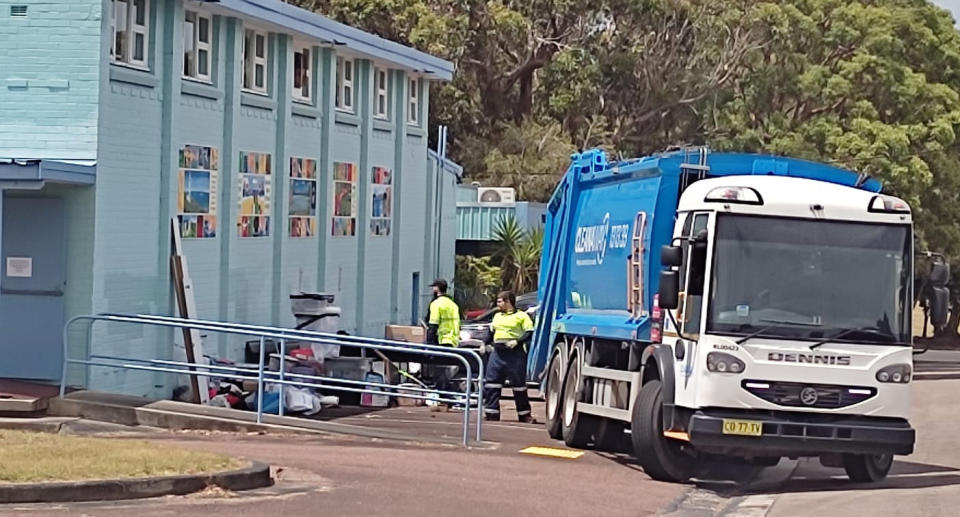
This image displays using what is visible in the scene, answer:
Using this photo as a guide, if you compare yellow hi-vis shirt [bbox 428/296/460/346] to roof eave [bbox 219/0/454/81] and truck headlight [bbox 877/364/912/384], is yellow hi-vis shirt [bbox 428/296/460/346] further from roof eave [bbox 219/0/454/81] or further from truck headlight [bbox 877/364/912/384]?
truck headlight [bbox 877/364/912/384]

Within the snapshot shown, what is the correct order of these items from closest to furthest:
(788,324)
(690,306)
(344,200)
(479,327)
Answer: (788,324), (690,306), (344,200), (479,327)

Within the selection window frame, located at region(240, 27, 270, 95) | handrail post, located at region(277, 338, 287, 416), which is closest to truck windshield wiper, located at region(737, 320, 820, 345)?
handrail post, located at region(277, 338, 287, 416)

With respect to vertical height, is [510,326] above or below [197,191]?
below

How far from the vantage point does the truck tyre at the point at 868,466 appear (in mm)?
15852

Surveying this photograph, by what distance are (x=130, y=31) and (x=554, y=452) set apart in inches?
306

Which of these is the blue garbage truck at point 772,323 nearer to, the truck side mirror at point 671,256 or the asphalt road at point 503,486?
the truck side mirror at point 671,256

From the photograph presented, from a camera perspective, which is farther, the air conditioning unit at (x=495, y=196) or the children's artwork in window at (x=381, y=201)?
the air conditioning unit at (x=495, y=196)

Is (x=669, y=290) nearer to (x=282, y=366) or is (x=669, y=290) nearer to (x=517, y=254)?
(x=282, y=366)

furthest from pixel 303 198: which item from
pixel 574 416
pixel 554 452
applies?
pixel 554 452

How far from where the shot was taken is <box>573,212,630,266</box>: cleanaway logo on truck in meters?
17.5

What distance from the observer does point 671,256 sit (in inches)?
586

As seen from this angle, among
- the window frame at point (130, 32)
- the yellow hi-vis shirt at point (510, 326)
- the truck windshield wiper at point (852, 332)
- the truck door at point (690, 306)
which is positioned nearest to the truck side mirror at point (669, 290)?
the truck door at point (690, 306)

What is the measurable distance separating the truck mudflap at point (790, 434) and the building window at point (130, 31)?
9.27 m

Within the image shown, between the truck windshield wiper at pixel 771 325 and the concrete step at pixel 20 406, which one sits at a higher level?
the truck windshield wiper at pixel 771 325
